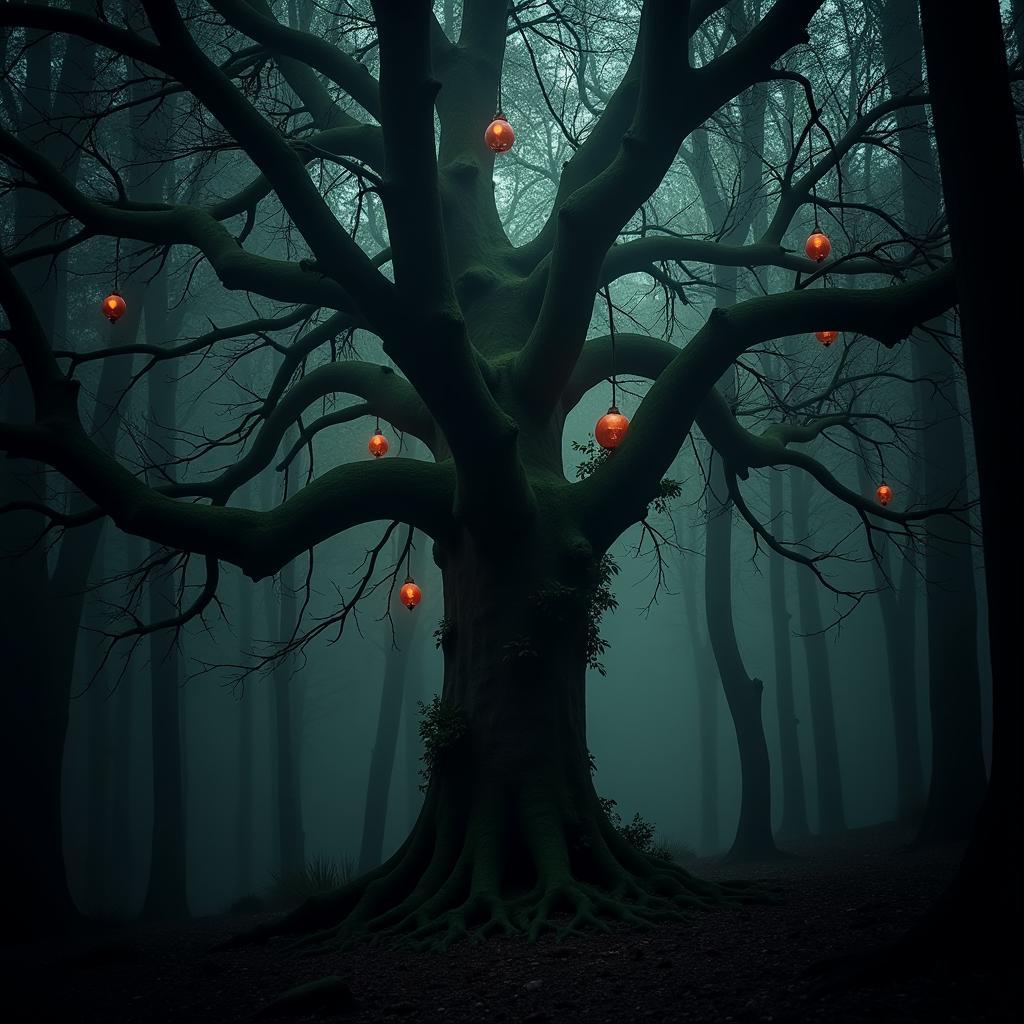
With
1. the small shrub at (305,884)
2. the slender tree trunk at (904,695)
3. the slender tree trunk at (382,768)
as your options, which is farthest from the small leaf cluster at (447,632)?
the slender tree trunk at (904,695)

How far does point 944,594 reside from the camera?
429 inches

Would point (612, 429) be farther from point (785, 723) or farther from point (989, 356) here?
point (785, 723)

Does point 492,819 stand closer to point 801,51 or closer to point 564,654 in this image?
point 564,654

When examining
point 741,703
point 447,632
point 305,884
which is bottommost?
point 305,884

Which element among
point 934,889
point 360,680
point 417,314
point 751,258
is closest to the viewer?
point 417,314

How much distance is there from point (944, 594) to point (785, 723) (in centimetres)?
790

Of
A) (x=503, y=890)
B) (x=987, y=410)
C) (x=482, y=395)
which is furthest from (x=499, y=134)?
(x=503, y=890)

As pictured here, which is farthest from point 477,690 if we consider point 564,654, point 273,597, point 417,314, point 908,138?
point 273,597

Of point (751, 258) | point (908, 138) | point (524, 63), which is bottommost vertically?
point (751, 258)

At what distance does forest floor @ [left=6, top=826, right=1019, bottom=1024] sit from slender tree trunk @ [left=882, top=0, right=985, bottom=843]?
4.36m

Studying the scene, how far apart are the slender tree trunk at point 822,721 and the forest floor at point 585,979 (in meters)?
11.5

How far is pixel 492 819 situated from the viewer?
5.72 metres

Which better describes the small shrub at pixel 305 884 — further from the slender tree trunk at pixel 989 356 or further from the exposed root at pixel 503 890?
the slender tree trunk at pixel 989 356

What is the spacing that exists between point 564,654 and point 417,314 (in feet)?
8.71
